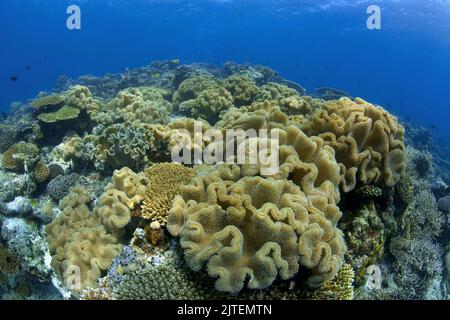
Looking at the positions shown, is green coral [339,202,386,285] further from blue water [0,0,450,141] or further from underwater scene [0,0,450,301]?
blue water [0,0,450,141]

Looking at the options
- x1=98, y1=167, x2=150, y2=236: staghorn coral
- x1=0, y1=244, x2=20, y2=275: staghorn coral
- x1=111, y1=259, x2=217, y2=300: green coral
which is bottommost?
x1=0, y1=244, x2=20, y2=275: staghorn coral

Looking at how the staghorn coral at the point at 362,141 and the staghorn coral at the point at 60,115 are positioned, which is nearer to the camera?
the staghorn coral at the point at 362,141

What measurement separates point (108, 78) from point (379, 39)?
96273 mm

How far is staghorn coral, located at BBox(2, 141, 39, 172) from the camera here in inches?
336

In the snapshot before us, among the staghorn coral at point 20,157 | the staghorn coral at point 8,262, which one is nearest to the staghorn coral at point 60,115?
the staghorn coral at point 20,157

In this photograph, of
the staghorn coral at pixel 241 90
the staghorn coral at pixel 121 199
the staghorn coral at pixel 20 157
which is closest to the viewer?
the staghorn coral at pixel 121 199

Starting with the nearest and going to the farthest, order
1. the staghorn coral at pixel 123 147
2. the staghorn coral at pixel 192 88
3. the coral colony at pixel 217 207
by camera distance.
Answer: the coral colony at pixel 217 207
the staghorn coral at pixel 123 147
the staghorn coral at pixel 192 88

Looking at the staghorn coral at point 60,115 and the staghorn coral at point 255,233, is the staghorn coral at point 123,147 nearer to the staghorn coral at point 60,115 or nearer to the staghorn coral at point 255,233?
the staghorn coral at point 60,115

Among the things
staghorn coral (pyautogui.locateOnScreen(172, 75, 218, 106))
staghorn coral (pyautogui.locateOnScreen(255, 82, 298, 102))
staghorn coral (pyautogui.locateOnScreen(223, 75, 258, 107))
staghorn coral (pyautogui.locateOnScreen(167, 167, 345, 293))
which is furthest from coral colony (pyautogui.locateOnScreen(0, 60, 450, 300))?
staghorn coral (pyautogui.locateOnScreen(172, 75, 218, 106))

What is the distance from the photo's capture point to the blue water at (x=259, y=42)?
60.8 m

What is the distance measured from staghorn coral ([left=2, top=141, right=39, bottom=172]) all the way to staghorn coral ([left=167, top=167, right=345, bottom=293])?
225 inches

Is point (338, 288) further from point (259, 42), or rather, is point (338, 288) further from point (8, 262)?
point (259, 42)

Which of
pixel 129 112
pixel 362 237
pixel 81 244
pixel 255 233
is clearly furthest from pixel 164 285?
pixel 129 112

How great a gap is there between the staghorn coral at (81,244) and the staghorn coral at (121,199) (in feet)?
0.92
